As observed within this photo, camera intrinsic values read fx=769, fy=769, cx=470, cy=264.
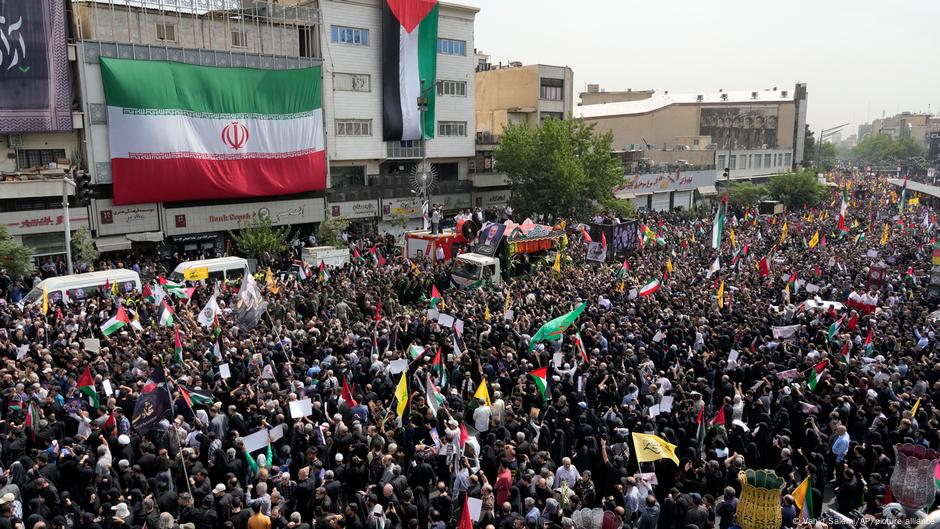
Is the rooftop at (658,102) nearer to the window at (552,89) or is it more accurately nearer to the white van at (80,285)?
the window at (552,89)

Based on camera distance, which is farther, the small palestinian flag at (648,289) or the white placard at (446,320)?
the small palestinian flag at (648,289)

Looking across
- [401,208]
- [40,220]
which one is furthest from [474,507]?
[401,208]

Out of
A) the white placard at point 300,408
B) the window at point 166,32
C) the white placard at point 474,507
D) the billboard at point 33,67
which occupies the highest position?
the window at point 166,32

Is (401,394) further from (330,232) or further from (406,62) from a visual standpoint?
(406,62)

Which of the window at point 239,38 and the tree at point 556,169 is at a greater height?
the window at point 239,38

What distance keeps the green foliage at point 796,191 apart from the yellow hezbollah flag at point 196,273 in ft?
162

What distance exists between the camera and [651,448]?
1027 cm

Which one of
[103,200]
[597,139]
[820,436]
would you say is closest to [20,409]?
[820,436]

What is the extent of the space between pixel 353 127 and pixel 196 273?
17.3m

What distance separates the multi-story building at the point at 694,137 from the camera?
198 feet

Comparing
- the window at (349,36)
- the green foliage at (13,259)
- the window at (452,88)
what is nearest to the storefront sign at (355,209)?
the window at (452,88)

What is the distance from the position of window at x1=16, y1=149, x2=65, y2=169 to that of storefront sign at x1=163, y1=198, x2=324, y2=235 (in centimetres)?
471

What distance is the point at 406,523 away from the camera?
9531 millimetres

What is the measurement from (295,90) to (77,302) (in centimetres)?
1849
